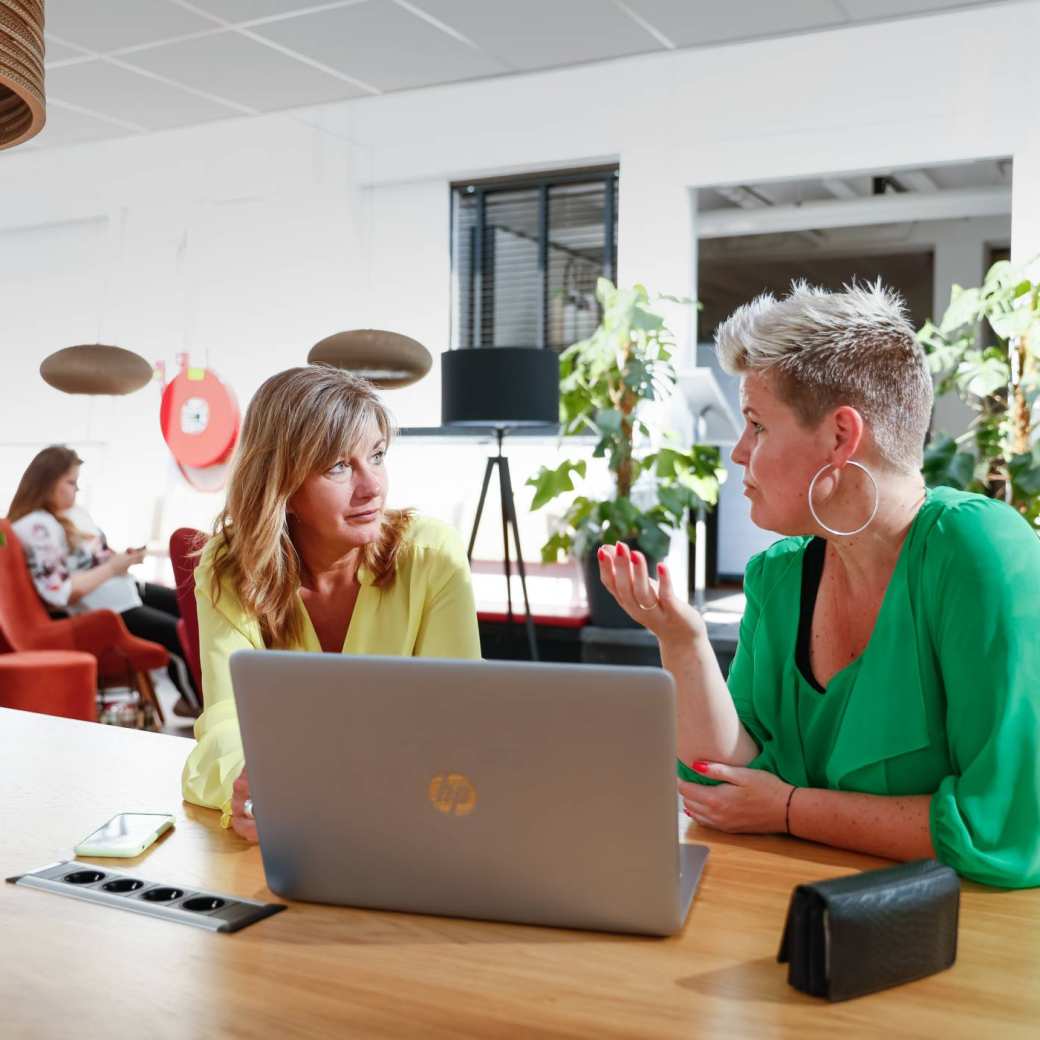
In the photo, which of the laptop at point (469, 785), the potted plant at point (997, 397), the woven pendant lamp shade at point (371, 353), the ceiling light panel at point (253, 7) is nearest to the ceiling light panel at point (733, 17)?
the ceiling light panel at point (253, 7)

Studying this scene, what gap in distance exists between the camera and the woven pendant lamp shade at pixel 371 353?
16.0 feet

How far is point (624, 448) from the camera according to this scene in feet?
17.8

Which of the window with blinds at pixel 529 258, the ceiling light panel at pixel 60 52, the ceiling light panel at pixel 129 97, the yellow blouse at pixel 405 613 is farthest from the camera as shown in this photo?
the window with blinds at pixel 529 258

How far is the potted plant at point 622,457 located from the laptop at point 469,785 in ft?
13.3

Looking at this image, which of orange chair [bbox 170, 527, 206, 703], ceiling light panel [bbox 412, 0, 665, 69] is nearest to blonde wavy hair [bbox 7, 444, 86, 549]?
orange chair [bbox 170, 527, 206, 703]

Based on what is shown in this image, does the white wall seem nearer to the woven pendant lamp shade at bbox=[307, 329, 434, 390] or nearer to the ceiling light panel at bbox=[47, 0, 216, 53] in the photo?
the ceiling light panel at bbox=[47, 0, 216, 53]

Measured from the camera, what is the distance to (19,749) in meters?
2.03

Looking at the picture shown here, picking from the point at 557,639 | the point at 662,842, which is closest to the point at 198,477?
the point at 557,639

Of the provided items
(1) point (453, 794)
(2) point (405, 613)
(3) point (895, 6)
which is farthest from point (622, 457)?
(1) point (453, 794)

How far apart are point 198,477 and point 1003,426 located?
16.1 ft

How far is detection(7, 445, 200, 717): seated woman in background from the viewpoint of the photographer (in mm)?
5211

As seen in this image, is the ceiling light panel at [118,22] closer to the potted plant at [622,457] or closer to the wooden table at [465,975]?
the potted plant at [622,457]

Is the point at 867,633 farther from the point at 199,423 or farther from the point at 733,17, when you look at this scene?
the point at 199,423

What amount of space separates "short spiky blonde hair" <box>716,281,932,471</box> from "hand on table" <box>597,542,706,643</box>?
0.30 meters
